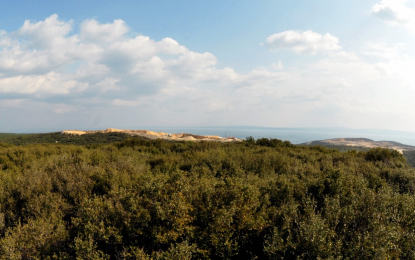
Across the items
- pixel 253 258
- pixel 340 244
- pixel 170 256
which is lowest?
pixel 253 258

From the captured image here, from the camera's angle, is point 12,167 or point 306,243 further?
point 12,167

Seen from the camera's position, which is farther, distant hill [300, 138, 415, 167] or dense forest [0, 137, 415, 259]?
distant hill [300, 138, 415, 167]

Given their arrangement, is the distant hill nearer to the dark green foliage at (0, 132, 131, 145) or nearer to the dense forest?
the dense forest

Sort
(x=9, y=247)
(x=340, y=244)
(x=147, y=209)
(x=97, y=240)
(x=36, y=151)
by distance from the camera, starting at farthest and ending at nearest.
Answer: (x=36, y=151), (x=147, y=209), (x=97, y=240), (x=9, y=247), (x=340, y=244)

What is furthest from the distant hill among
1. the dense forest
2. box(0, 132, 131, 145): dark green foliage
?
box(0, 132, 131, 145): dark green foliage

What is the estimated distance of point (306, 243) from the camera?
4.24 metres

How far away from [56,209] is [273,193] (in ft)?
22.1

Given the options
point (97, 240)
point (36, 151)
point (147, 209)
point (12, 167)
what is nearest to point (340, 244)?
point (147, 209)

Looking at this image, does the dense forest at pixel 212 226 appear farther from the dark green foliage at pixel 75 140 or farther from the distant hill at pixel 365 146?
the dark green foliage at pixel 75 140

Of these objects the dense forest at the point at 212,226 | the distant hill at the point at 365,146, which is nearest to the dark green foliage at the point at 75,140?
the distant hill at the point at 365,146

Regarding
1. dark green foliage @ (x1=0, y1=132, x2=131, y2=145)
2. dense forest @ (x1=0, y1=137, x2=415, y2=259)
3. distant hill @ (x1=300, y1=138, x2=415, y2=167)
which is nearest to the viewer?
dense forest @ (x1=0, y1=137, x2=415, y2=259)

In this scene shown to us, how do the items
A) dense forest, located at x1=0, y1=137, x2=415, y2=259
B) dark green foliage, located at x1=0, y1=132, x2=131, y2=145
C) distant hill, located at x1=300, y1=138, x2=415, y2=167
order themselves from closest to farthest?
dense forest, located at x1=0, y1=137, x2=415, y2=259 < distant hill, located at x1=300, y1=138, x2=415, y2=167 < dark green foliage, located at x1=0, y1=132, x2=131, y2=145

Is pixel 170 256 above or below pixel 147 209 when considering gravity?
below

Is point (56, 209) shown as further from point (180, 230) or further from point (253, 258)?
point (253, 258)
